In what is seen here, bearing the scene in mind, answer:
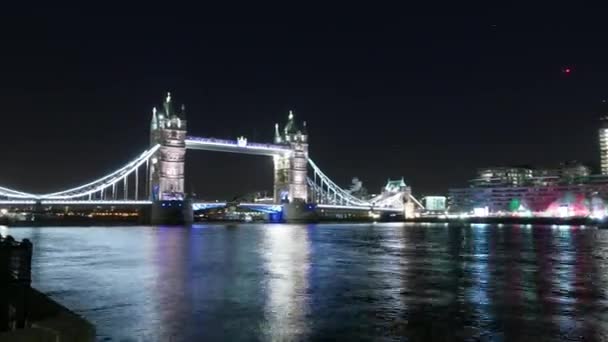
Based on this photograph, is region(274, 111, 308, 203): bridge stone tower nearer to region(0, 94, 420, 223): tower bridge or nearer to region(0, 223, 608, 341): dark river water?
region(0, 94, 420, 223): tower bridge

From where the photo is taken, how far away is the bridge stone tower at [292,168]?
12300cm

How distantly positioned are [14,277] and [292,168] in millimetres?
117171

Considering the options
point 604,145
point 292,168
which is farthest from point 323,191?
point 604,145

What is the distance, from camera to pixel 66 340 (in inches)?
165

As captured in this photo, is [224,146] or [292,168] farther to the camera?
[292,168]

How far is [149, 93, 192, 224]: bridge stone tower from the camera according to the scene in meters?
100

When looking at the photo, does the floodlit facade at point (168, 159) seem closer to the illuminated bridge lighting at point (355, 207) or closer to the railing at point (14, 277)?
the illuminated bridge lighting at point (355, 207)

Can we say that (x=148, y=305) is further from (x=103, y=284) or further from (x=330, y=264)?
(x=330, y=264)

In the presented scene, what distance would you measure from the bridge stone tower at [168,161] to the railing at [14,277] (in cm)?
8841

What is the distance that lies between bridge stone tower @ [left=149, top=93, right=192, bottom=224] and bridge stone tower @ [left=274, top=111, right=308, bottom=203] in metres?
25.3

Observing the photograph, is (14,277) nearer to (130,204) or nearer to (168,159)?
(130,204)

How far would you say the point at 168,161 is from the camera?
104125mm

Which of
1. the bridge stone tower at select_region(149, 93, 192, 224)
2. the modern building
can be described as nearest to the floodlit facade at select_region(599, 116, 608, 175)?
the modern building

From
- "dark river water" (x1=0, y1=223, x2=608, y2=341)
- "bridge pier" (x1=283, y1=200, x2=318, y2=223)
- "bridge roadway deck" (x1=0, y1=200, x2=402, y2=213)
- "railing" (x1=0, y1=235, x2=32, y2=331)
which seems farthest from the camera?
"bridge pier" (x1=283, y1=200, x2=318, y2=223)
